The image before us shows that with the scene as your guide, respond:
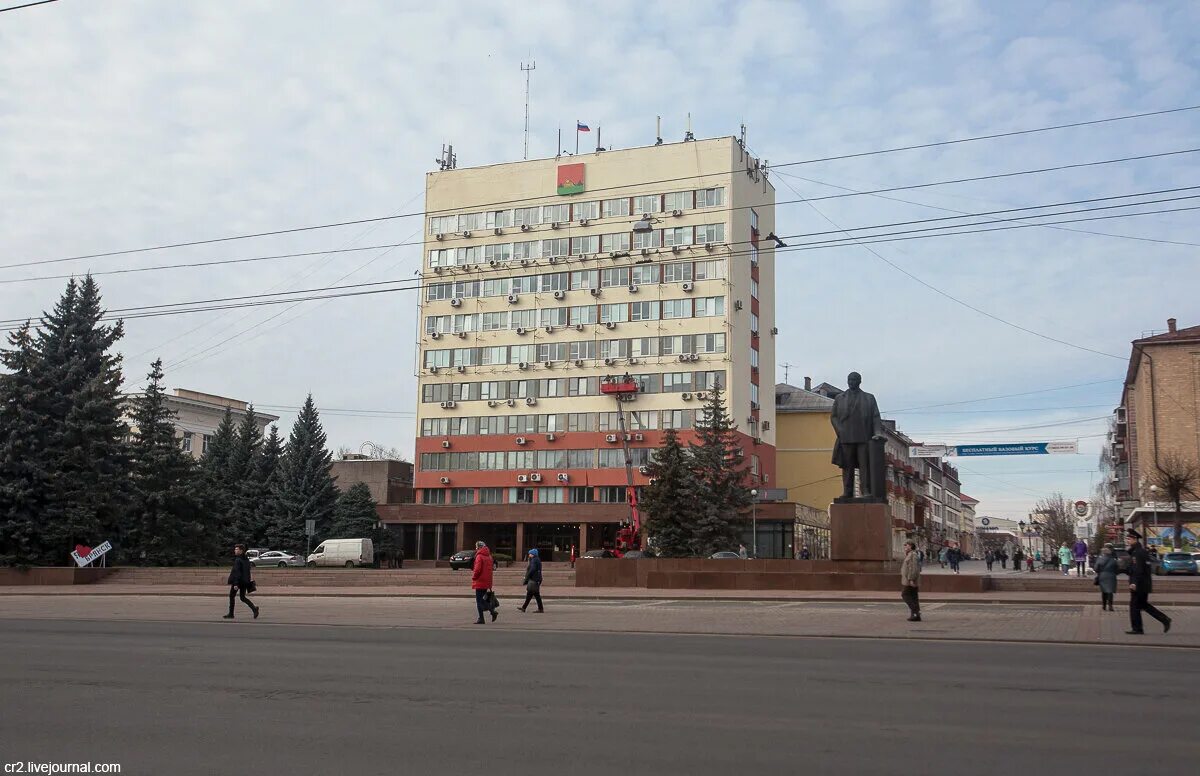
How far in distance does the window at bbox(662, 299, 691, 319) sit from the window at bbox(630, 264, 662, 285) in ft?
6.80

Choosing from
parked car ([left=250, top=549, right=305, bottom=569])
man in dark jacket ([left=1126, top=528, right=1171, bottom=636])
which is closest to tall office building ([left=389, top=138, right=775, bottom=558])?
parked car ([left=250, top=549, right=305, bottom=569])

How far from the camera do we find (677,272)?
77.6m

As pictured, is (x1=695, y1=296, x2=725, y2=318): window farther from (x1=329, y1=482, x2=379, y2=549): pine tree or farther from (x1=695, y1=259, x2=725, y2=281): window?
(x1=329, y1=482, x2=379, y2=549): pine tree

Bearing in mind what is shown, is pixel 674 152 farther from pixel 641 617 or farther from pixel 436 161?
pixel 641 617

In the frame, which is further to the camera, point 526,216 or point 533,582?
point 526,216

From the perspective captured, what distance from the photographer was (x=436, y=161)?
86938 millimetres

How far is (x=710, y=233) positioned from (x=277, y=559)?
37541 millimetres

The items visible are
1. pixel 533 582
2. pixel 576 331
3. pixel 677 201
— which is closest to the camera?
pixel 533 582

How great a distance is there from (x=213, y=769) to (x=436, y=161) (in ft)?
274

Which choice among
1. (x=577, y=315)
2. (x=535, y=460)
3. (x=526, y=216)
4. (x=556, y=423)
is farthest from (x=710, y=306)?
(x=535, y=460)

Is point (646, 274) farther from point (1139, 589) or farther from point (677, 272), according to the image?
point (1139, 589)

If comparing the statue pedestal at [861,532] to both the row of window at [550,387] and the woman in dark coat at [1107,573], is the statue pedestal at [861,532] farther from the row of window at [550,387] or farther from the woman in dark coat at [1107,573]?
the row of window at [550,387]

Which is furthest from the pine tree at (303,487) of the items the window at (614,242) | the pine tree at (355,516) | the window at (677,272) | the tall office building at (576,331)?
the window at (677,272)

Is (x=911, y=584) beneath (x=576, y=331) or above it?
beneath
